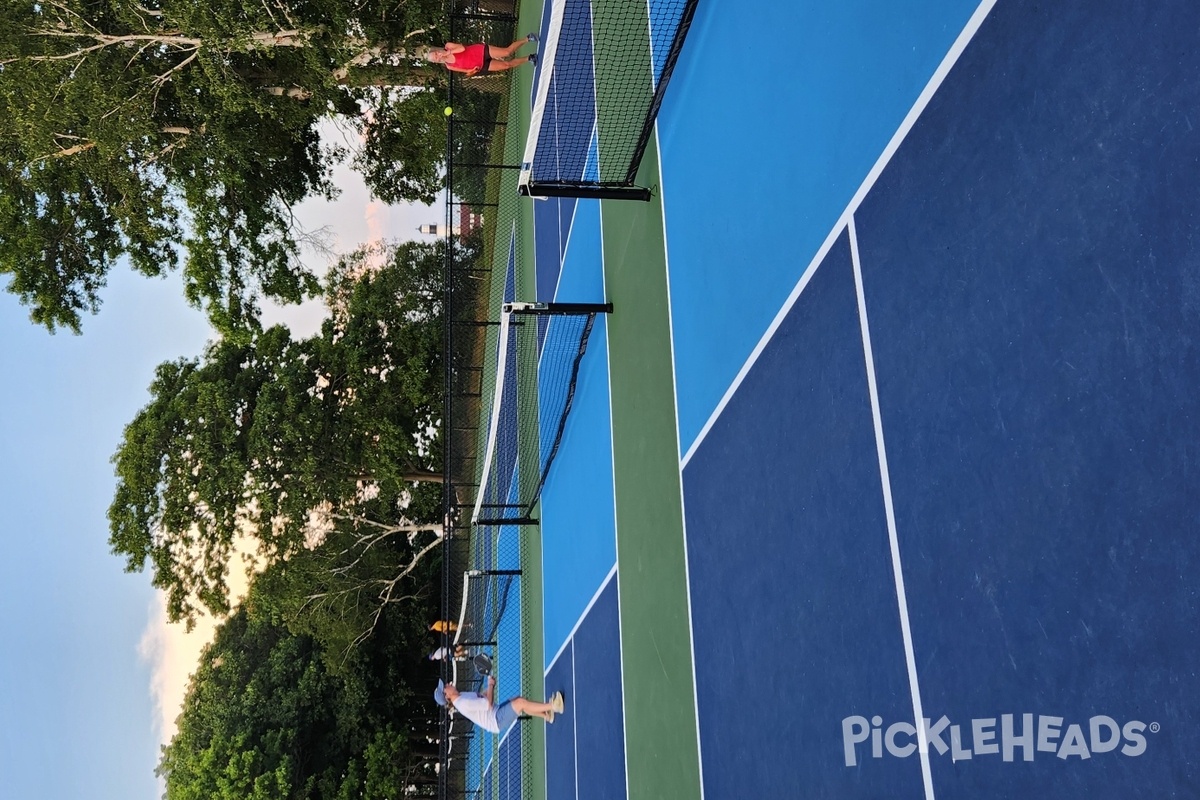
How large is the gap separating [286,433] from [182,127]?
279 inches

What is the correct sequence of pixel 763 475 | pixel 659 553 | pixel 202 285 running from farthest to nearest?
pixel 202 285 < pixel 659 553 < pixel 763 475

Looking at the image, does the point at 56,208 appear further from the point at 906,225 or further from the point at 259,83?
the point at 906,225

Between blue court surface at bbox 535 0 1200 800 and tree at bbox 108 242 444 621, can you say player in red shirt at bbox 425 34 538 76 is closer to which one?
blue court surface at bbox 535 0 1200 800

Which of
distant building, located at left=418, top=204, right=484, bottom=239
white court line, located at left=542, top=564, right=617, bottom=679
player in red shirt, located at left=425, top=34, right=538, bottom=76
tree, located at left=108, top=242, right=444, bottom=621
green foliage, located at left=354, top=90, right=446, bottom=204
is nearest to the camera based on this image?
white court line, located at left=542, top=564, right=617, bottom=679

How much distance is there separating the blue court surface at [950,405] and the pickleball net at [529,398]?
11.0 feet

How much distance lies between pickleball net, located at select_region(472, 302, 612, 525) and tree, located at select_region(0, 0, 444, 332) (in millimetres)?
7521

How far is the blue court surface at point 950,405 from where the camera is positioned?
2277mm

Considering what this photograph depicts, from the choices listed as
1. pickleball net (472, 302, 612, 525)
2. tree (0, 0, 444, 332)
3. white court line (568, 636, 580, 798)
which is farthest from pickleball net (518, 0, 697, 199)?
tree (0, 0, 444, 332)

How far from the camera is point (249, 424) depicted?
20516mm

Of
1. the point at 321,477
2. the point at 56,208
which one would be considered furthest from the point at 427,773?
the point at 56,208

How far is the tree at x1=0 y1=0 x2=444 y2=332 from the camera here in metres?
14.7

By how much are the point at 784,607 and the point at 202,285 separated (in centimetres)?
1667

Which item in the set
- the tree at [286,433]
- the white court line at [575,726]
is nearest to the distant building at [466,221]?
the tree at [286,433]

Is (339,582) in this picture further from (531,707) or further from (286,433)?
(531,707)
